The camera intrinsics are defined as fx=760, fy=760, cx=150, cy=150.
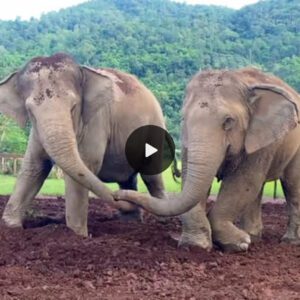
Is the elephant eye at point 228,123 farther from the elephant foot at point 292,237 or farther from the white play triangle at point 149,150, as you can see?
the white play triangle at point 149,150

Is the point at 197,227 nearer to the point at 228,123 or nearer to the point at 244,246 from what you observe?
the point at 244,246

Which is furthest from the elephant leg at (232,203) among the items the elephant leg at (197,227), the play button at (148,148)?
the play button at (148,148)

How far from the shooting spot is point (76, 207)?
7.84 metres

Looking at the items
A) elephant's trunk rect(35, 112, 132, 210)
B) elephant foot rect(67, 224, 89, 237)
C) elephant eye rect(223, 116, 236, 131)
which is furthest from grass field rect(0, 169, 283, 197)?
elephant eye rect(223, 116, 236, 131)

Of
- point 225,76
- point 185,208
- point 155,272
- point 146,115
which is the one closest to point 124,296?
point 155,272

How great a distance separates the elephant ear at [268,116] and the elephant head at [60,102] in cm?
134

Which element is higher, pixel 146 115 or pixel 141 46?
pixel 146 115

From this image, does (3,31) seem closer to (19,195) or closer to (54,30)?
(54,30)

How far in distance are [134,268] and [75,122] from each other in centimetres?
194

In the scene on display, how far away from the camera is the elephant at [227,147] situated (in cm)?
644

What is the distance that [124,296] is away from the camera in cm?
Result: 525

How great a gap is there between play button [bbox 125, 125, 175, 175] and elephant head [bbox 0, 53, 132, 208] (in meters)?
1.00

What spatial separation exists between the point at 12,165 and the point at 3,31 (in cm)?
4210

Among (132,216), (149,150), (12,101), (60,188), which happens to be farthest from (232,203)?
(60,188)
